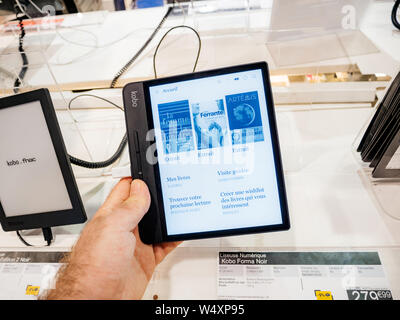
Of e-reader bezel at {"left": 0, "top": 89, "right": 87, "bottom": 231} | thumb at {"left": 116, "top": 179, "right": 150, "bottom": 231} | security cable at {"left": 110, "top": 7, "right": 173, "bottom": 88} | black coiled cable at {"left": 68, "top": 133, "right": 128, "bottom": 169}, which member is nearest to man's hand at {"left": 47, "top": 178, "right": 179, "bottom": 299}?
thumb at {"left": 116, "top": 179, "right": 150, "bottom": 231}

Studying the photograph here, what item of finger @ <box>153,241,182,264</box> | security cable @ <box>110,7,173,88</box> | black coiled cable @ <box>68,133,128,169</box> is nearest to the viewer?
finger @ <box>153,241,182,264</box>

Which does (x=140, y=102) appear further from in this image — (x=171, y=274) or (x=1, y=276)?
(x=1, y=276)

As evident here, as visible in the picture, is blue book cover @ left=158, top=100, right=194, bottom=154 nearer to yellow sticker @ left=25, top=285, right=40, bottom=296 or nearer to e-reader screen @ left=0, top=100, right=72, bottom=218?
e-reader screen @ left=0, top=100, right=72, bottom=218

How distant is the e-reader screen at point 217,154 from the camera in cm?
52

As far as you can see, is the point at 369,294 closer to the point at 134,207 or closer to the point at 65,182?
the point at 134,207

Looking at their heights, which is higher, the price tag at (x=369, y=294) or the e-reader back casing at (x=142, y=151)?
the e-reader back casing at (x=142, y=151)

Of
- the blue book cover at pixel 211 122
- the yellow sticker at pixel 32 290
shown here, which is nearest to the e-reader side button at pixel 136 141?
the blue book cover at pixel 211 122

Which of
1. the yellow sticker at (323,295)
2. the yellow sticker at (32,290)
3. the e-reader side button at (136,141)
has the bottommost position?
the yellow sticker at (32,290)

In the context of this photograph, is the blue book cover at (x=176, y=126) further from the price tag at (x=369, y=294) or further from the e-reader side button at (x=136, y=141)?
the price tag at (x=369, y=294)

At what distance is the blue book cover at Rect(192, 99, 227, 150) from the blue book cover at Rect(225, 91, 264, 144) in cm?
2

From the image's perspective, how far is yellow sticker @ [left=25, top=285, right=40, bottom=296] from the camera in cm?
56

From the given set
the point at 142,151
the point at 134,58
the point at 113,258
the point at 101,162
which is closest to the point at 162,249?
the point at 113,258

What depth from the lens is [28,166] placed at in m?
0.59

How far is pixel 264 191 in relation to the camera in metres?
0.52
